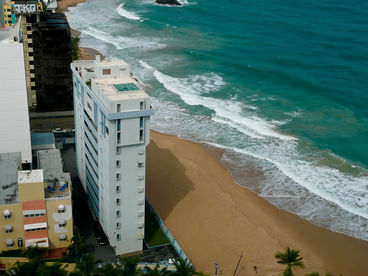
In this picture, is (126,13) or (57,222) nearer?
(57,222)

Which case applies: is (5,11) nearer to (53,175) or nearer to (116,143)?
(53,175)

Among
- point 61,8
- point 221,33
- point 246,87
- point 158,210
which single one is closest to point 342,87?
point 246,87

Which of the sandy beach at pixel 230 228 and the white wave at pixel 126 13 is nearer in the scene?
the sandy beach at pixel 230 228

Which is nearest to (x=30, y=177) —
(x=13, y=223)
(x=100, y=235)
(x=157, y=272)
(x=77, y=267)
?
(x=13, y=223)

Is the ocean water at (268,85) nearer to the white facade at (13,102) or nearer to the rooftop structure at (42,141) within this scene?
the rooftop structure at (42,141)

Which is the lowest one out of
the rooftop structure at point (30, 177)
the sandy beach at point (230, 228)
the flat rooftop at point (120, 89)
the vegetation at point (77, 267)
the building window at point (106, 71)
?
the sandy beach at point (230, 228)

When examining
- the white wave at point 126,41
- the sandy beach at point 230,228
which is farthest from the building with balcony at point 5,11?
the sandy beach at point 230,228

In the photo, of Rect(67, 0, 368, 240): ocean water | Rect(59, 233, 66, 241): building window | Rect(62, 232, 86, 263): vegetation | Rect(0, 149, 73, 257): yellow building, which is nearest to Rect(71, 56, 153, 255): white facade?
Rect(62, 232, 86, 263): vegetation

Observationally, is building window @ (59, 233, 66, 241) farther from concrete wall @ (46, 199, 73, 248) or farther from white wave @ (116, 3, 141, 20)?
white wave @ (116, 3, 141, 20)
